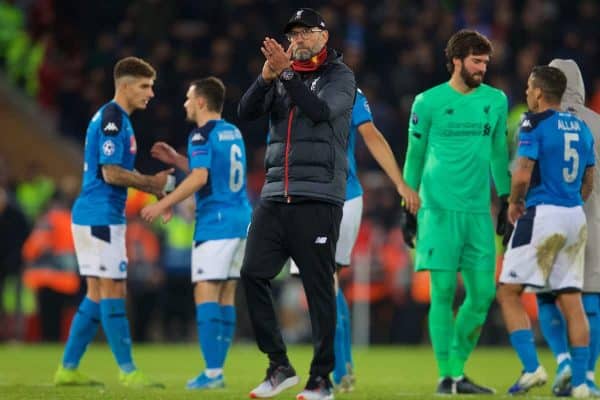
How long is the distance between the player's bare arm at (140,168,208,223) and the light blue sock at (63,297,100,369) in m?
0.92

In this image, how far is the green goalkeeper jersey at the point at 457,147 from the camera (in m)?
10.8

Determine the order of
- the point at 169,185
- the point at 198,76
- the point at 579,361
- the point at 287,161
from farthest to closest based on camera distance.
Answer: the point at 198,76 → the point at 169,185 → the point at 579,361 → the point at 287,161

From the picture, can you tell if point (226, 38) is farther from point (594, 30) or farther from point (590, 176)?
point (590, 176)

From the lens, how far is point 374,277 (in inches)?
789

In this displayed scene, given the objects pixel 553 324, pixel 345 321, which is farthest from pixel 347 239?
pixel 553 324

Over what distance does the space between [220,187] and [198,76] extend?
1032 cm

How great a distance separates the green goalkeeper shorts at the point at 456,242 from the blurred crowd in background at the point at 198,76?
8114 mm

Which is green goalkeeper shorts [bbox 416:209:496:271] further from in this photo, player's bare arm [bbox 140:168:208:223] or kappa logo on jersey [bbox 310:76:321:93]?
kappa logo on jersey [bbox 310:76:321:93]

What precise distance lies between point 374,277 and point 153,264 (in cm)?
291

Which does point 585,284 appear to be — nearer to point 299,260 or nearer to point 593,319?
point 593,319

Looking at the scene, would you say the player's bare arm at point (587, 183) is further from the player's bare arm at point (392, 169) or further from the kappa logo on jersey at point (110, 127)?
the kappa logo on jersey at point (110, 127)

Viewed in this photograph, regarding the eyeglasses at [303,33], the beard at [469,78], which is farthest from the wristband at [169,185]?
the eyeglasses at [303,33]

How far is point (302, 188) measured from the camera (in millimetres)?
9094

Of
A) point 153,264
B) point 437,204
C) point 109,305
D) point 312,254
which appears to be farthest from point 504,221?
point 153,264
